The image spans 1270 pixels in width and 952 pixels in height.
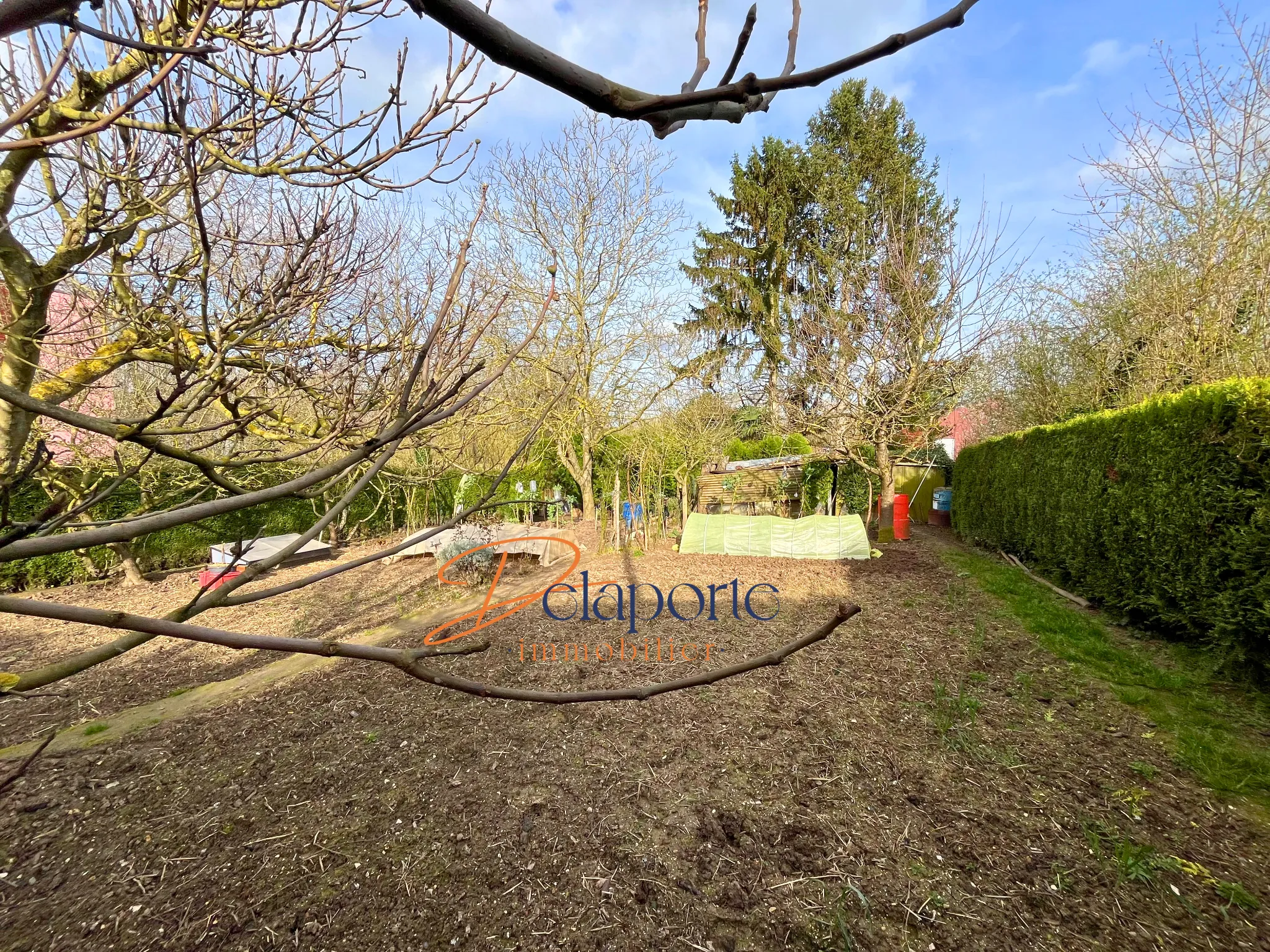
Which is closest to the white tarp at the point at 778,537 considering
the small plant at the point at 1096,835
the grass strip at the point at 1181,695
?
the grass strip at the point at 1181,695

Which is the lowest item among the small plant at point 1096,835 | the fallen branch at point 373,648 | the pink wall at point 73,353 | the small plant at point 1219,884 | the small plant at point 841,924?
the small plant at point 841,924

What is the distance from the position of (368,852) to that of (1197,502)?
19.3 feet

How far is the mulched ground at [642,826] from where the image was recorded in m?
1.98

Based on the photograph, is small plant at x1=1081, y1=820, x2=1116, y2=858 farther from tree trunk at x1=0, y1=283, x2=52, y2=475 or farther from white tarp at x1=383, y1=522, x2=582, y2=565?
white tarp at x1=383, y1=522, x2=582, y2=565

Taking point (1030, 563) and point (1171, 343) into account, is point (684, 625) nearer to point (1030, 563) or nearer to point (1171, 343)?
point (1030, 563)

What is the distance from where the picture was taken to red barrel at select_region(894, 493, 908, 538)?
11.2m

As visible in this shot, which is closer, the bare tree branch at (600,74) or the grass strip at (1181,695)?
the bare tree branch at (600,74)

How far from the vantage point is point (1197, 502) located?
4066 millimetres

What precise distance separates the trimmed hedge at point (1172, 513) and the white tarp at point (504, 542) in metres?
6.34

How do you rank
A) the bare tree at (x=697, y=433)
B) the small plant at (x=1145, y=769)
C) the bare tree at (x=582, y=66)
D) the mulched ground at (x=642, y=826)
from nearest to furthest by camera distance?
the bare tree at (x=582, y=66)
the mulched ground at (x=642, y=826)
the small plant at (x=1145, y=769)
the bare tree at (x=697, y=433)

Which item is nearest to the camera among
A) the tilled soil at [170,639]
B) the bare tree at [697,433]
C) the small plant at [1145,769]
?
the small plant at [1145,769]

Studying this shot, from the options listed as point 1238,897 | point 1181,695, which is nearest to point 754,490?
point 1181,695

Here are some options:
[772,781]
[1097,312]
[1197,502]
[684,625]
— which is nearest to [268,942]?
[772,781]

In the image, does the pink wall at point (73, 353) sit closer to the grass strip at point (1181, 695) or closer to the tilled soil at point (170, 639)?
the tilled soil at point (170, 639)
